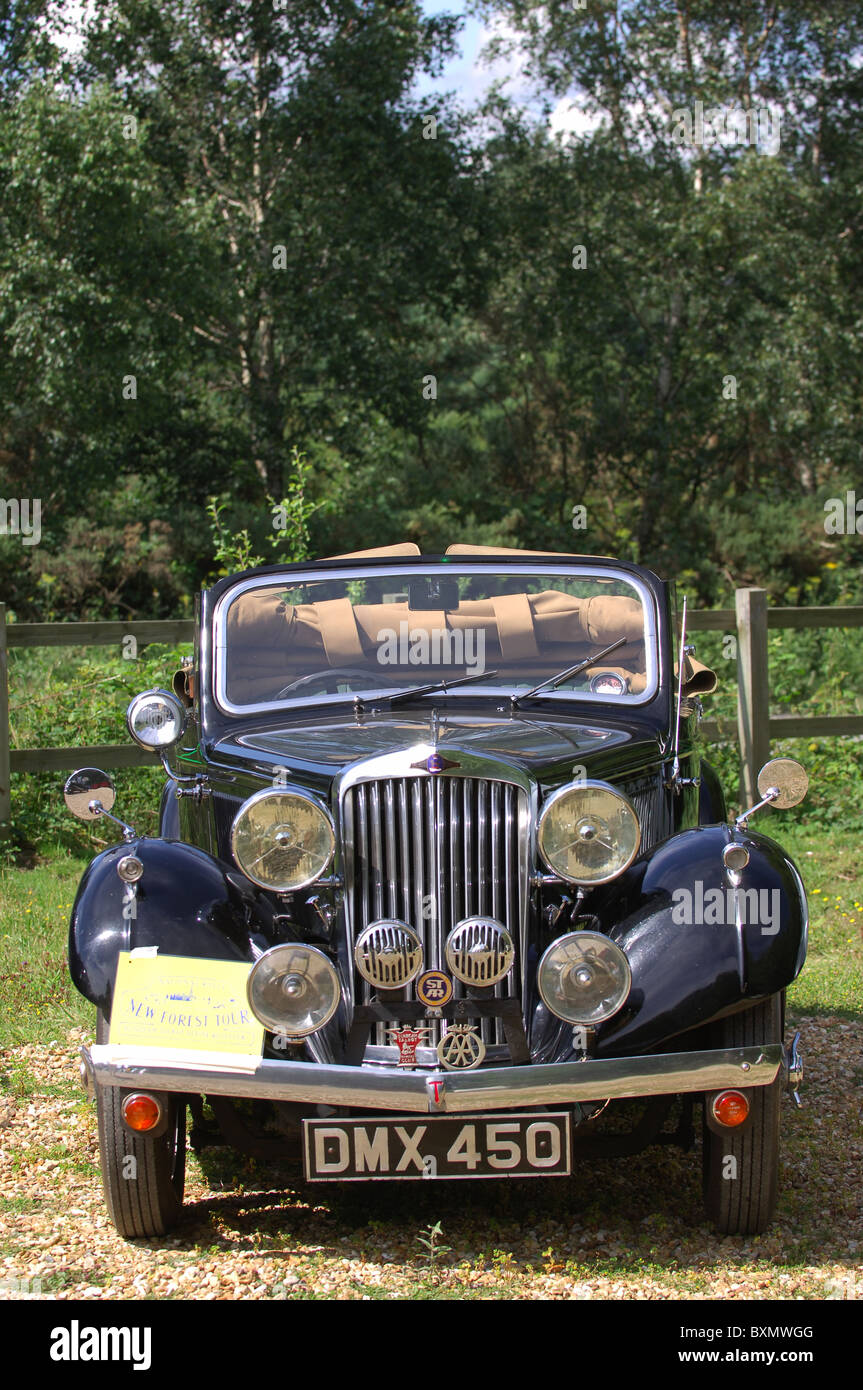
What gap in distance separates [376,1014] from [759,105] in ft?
68.1

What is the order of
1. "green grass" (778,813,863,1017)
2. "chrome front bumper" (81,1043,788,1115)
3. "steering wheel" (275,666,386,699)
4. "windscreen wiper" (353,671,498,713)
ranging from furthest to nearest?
"green grass" (778,813,863,1017) → "steering wheel" (275,666,386,699) → "windscreen wiper" (353,671,498,713) → "chrome front bumper" (81,1043,788,1115)

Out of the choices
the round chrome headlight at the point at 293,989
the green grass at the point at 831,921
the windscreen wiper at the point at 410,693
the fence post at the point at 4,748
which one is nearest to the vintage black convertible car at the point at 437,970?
the round chrome headlight at the point at 293,989

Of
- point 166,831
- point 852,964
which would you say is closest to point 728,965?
point 166,831

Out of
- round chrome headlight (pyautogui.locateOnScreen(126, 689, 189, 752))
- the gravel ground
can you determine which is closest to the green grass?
the gravel ground

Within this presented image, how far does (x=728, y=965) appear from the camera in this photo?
3.33m

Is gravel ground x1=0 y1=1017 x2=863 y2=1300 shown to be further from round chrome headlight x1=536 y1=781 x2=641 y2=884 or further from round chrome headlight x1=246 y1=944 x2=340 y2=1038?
round chrome headlight x1=536 y1=781 x2=641 y2=884

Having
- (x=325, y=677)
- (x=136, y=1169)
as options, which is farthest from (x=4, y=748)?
(x=136, y=1169)

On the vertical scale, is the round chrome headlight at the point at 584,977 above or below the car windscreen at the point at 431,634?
below

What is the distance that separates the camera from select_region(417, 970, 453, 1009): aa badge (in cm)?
333

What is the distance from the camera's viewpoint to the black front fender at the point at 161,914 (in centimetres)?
340

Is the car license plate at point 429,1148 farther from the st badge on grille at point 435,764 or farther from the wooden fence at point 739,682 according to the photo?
the wooden fence at point 739,682

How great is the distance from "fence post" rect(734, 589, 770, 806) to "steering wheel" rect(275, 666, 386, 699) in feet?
14.3

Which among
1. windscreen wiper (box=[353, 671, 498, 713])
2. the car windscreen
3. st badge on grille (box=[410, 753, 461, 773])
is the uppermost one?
the car windscreen

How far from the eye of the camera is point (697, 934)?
339 centimetres
